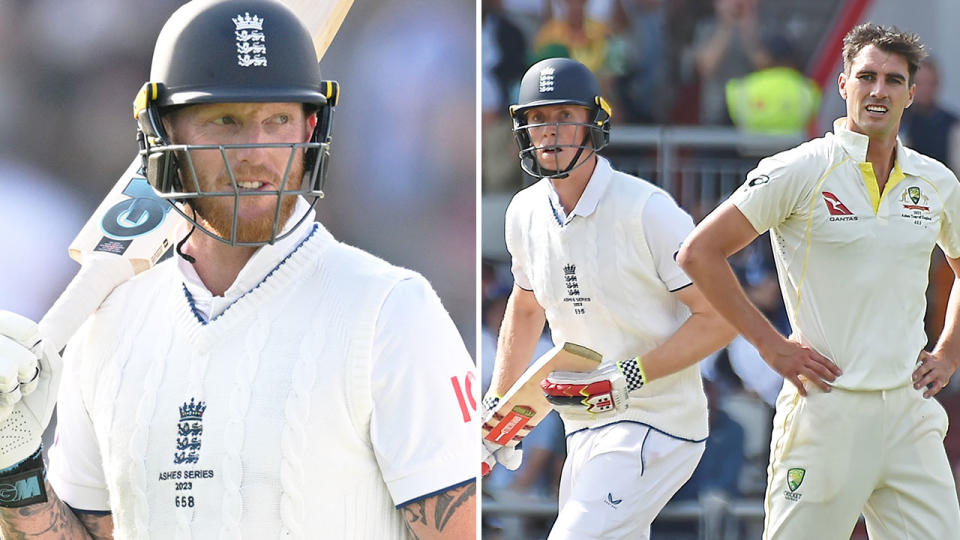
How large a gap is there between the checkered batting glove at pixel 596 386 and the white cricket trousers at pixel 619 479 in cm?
13

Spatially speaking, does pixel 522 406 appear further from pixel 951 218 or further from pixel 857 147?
pixel 951 218

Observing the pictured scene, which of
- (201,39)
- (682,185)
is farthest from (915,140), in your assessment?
(201,39)

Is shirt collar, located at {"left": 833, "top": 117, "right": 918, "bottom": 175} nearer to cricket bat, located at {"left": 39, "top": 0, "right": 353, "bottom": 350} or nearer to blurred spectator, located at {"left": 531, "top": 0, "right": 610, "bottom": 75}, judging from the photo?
cricket bat, located at {"left": 39, "top": 0, "right": 353, "bottom": 350}

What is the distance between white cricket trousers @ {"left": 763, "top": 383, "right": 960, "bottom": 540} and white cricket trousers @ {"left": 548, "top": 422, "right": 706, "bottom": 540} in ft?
1.55

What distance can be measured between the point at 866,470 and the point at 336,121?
2.77 metres

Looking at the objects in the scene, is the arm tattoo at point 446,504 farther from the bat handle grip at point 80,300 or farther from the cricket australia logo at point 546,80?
the cricket australia logo at point 546,80

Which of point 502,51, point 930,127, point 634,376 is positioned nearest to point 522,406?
point 634,376

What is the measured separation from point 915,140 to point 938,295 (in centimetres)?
77

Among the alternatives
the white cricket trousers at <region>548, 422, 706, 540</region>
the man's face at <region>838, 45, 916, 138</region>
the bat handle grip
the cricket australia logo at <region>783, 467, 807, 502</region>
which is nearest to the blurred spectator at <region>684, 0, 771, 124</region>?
the man's face at <region>838, 45, 916, 138</region>

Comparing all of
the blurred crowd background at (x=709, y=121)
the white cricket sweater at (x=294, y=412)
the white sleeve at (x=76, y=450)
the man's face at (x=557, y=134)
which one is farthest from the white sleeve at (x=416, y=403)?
the blurred crowd background at (x=709, y=121)

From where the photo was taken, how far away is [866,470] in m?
3.86

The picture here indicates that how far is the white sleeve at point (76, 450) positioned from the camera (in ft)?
6.63

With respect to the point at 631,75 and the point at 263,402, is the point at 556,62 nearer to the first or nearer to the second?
the point at 631,75

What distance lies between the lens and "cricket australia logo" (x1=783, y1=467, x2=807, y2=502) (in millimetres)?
3908
